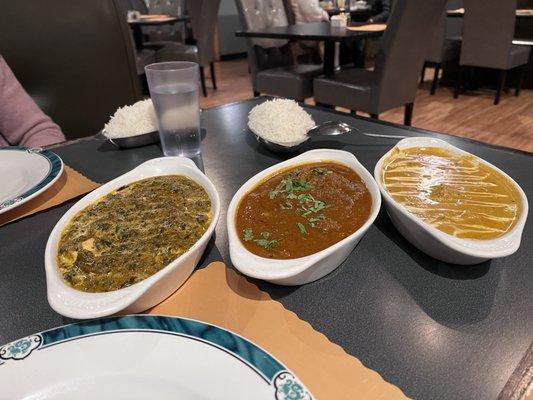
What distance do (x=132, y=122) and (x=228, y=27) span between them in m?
7.50

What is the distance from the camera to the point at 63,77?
1894 millimetres

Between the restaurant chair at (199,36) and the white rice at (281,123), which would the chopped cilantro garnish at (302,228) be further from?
the restaurant chair at (199,36)

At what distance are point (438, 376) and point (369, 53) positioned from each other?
7.86 metres

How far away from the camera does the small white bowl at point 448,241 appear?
53 centimetres

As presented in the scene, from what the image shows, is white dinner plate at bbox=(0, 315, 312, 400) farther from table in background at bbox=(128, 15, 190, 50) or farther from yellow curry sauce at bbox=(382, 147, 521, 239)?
table in background at bbox=(128, 15, 190, 50)

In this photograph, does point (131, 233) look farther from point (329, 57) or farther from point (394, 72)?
point (329, 57)

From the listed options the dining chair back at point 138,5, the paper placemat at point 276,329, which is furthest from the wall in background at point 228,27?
the paper placemat at point 276,329

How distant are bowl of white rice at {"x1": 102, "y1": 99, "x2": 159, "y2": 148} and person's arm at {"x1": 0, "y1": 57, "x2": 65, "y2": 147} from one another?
1.47ft

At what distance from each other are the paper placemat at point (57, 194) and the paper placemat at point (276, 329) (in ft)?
1.52

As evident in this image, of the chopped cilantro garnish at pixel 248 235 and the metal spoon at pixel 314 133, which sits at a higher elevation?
the chopped cilantro garnish at pixel 248 235

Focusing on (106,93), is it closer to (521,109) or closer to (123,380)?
(123,380)

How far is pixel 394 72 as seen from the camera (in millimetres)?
2729

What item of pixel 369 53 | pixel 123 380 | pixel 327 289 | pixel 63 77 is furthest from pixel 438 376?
pixel 369 53

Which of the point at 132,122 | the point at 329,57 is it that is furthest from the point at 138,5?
the point at 132,122
